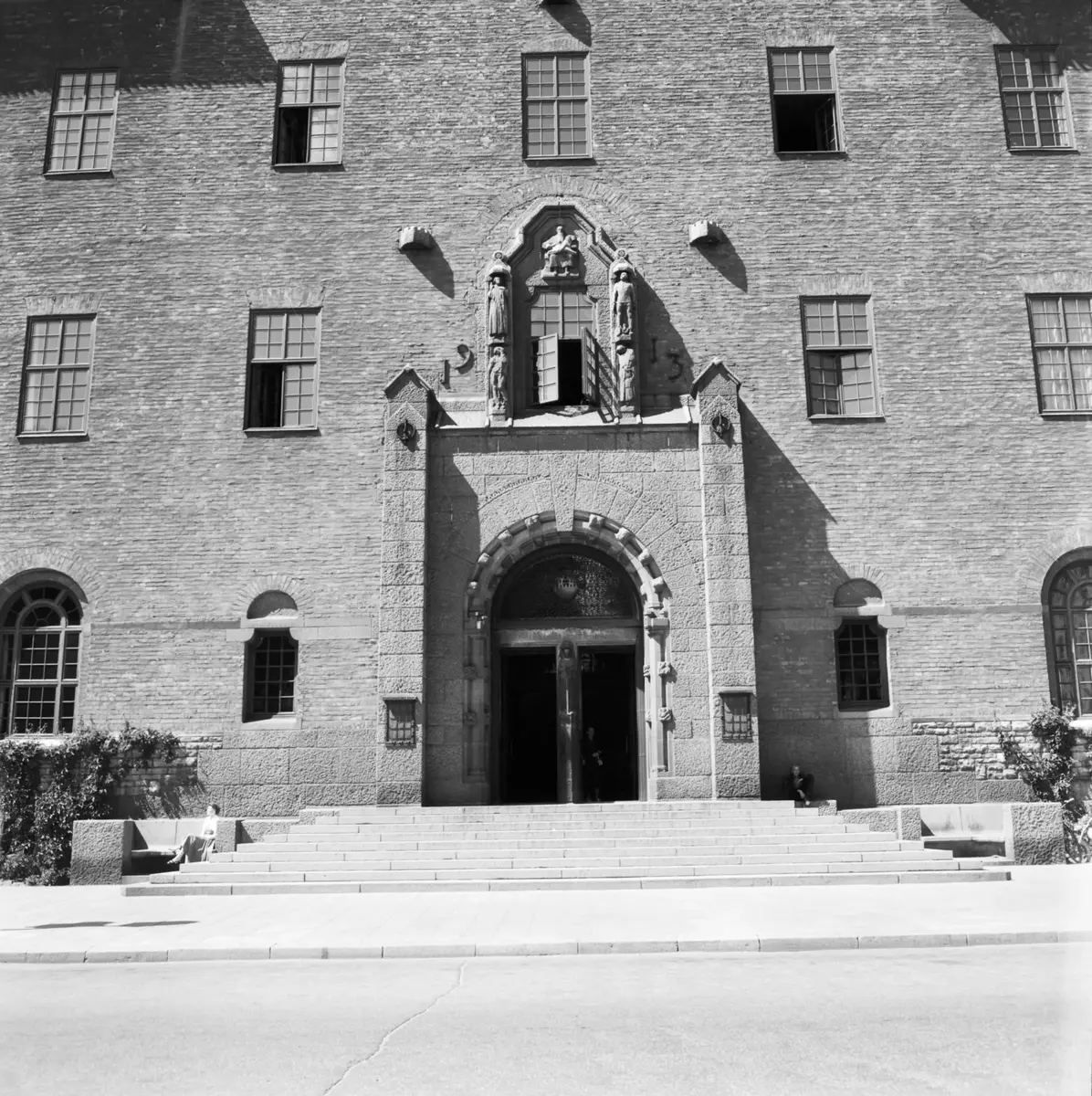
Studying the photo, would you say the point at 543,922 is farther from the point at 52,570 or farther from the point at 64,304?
the point at 64,304

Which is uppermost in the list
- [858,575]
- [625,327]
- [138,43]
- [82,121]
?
[138,43]

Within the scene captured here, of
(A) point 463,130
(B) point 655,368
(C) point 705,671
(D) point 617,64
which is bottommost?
(C) point 705,671

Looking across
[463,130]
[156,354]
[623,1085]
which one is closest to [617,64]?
[463,130]

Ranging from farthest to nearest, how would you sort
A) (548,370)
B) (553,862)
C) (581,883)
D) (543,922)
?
(548,370) < (553,862) < (581,883) < (543,922)

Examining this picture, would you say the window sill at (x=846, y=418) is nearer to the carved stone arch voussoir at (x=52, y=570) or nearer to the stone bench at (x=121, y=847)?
the stone bench at (x=121, y=847)

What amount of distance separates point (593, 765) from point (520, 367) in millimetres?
7638

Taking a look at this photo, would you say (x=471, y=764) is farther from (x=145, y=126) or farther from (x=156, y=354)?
(x=145, y=126)

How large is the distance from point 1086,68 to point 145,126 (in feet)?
63.3

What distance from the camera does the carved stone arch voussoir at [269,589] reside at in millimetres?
19875

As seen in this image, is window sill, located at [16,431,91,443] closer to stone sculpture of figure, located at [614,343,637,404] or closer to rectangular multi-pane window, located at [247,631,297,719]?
rectangular multi-pane window, located at [247,631,297,719]

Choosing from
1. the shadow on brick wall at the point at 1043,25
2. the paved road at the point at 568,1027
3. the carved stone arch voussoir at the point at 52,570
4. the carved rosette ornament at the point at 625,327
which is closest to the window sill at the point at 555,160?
the carved rosette ornament at the point at 625,327

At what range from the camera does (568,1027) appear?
7.24m

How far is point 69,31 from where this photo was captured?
74.6ft

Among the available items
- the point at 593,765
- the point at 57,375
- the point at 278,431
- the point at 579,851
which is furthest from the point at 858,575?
the point at 57,375
